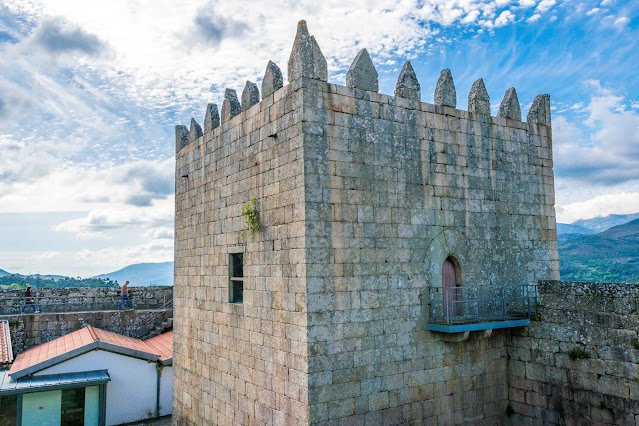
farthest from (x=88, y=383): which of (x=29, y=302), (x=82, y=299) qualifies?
(x=29, y=302)

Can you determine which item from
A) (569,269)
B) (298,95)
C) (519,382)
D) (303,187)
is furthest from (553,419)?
(569,269)

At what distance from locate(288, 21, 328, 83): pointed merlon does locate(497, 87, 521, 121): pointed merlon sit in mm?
4899

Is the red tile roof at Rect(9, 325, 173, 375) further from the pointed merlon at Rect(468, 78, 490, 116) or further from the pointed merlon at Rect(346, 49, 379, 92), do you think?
the pointed merlon at Rect(468, 78, 490, 116)

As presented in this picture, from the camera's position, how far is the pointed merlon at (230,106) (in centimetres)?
1161

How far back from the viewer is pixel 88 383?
14.3 meters

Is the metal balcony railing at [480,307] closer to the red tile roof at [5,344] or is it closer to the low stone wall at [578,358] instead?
the low stone wall at [578,358]

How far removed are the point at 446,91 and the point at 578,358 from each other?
5.84 m

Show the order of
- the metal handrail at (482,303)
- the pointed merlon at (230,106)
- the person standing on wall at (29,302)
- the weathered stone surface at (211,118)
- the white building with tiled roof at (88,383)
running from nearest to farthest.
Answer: the metal handrail at (482,303), the pointed merlon at (230,106), the weathered stone surface at (211,118), the white building with tiled roof at (88,383), the person standing on wall at (29,302)

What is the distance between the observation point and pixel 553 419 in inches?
409

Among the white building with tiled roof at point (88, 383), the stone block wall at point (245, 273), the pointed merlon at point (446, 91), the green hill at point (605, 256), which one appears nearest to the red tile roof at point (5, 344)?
the white building with tiled roof at point (88, 383)

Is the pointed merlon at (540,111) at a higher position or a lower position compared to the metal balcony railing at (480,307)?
higher

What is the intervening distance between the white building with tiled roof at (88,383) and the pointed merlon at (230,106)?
8.08 m

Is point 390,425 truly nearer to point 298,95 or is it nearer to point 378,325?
point 378,325

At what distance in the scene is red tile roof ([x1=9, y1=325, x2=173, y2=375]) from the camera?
48.2 feet
